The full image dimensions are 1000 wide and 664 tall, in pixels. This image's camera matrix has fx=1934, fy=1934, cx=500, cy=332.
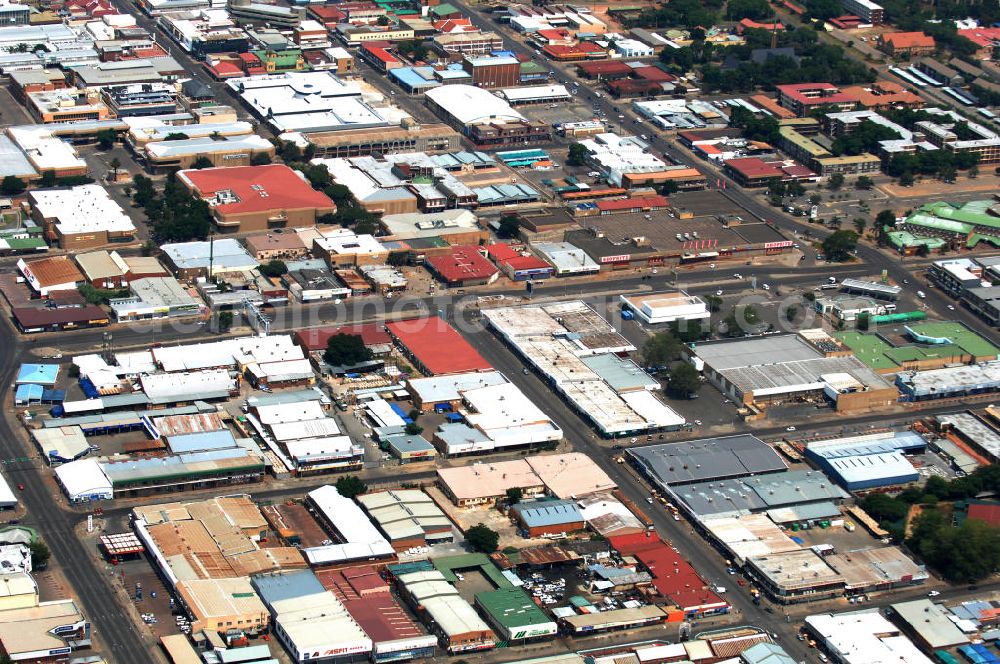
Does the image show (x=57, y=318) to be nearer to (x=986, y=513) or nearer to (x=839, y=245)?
(x=839, y=245)

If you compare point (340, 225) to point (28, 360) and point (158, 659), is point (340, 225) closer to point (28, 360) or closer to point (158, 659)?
point (28, 360)

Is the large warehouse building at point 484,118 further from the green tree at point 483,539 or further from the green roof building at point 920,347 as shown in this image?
the green tree at point 483,539

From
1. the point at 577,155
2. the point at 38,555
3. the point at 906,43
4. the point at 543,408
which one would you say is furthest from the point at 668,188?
the point at 38,555

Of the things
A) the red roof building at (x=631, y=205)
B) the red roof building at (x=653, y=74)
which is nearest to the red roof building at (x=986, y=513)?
the red roof building at (x=631, y=205)

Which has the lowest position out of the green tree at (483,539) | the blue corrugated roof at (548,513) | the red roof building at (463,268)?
the blue corrugated roof at (548,513)

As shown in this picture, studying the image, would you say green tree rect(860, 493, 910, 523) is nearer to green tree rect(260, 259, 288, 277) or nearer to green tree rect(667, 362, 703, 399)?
→ green tree rect(667, 362, 703, 399)

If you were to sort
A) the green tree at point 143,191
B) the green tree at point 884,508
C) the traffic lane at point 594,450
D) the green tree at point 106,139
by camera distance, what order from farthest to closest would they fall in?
the green tree at point 106,139 → the green tree at point 143,191 → the green tree at point 884,508 → the traffic lane at point 594,450
